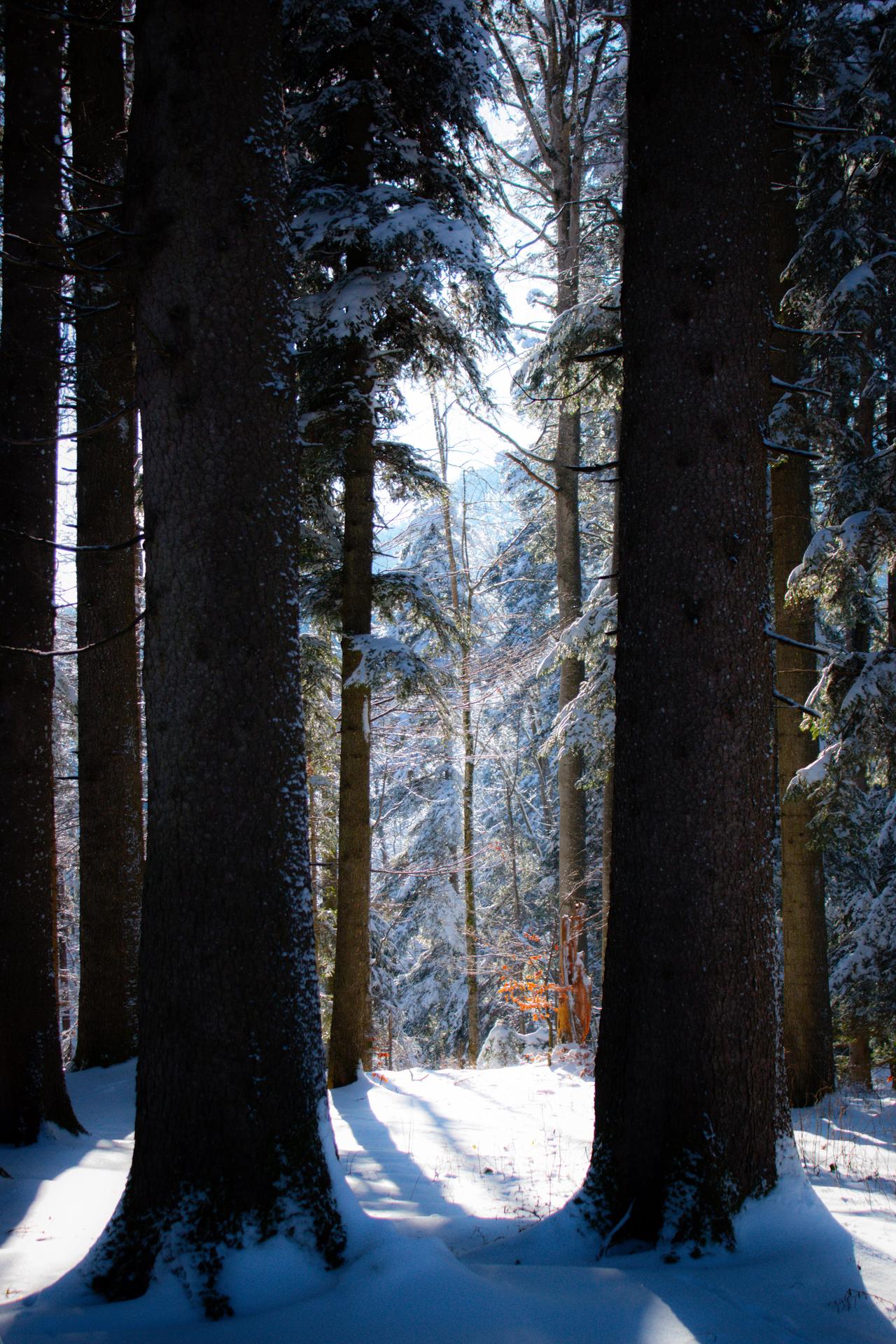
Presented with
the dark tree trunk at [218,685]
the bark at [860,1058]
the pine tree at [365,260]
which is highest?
the pine tree at [365,260]

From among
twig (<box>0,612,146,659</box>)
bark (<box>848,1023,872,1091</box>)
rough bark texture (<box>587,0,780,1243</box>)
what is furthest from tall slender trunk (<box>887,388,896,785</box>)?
twig (<box>0,612,146,659</box>)

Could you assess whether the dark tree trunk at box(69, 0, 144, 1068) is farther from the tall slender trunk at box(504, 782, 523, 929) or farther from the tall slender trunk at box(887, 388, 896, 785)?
the tall slender trunk at box(504, 782, 523, 929)

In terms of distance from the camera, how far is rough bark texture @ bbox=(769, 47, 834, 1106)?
7.66 metres

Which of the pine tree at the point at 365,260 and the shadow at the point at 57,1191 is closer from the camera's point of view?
the shadow at the point at 57,1191

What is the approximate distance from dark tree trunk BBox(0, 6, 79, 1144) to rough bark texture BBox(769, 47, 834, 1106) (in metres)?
6.29

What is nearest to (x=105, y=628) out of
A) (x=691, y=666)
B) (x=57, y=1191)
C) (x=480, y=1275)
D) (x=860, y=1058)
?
(x=57, y=1191)

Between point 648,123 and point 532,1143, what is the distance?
6.44 meters

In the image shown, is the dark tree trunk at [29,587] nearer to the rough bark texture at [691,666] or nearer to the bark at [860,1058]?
the rough bark texture at [691,666]

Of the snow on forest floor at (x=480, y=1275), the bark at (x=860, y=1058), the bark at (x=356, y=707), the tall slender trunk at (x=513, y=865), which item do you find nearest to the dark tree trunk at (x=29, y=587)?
the snow on forest floor at (x=480, y=1275)

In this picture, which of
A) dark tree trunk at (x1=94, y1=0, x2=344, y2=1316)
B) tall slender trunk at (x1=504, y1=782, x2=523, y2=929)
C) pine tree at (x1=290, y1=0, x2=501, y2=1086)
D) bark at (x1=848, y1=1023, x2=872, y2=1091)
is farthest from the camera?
tall slender trunk at (x1=504, y1=782, x2=523, y2=929)

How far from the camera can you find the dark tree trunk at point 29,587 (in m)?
5.53

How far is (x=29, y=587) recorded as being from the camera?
5.96m

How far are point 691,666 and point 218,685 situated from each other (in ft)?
6.81

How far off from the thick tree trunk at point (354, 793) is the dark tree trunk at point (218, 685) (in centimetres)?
420
